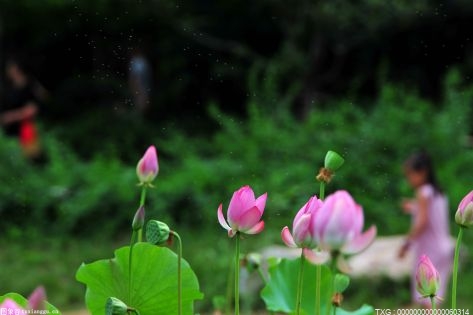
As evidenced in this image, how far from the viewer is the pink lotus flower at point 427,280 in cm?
76

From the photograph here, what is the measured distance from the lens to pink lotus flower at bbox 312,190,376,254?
598 millimetres

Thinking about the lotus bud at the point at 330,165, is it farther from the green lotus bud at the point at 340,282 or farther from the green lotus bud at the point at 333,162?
the green lotus bud at the point at 340,282

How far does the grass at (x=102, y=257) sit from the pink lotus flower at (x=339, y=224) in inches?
150

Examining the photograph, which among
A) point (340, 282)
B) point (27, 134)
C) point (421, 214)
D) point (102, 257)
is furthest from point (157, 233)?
point (27, 134)

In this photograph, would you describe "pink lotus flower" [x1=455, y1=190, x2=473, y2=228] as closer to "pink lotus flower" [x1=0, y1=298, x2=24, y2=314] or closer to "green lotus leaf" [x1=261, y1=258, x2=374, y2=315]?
"green lotus leaf" [x1=261, y1=258, x2=374, y2=315]

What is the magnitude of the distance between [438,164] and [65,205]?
99.9 inches

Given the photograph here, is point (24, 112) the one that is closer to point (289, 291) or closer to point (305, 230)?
point (289, 291)

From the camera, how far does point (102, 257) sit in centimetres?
561

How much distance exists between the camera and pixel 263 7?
36.5ft

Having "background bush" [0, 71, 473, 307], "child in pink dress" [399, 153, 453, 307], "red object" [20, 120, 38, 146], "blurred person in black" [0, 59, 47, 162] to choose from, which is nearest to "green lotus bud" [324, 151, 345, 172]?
"child in pink dress" [399, 153, 453, 307]

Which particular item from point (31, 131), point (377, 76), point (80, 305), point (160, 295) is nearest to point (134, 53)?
point (377, 76)

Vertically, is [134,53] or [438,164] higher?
[134,53]

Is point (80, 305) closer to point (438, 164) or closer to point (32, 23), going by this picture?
point (438, 164)

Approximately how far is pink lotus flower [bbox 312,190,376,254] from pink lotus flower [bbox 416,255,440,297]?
0.17m
